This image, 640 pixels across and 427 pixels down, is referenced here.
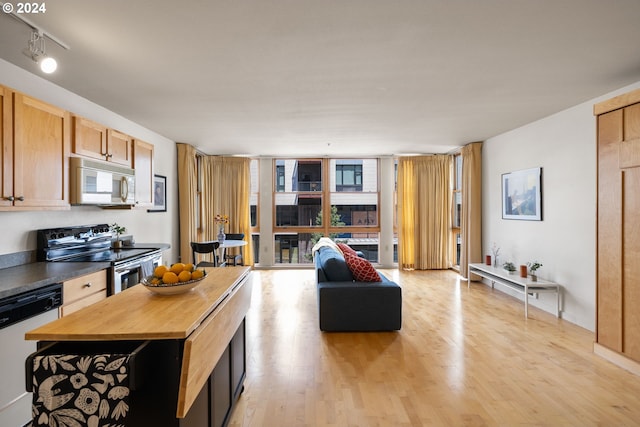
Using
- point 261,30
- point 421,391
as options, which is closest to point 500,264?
Answer: point 421,391

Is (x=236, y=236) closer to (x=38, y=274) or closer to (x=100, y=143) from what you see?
(x=100, y=143)

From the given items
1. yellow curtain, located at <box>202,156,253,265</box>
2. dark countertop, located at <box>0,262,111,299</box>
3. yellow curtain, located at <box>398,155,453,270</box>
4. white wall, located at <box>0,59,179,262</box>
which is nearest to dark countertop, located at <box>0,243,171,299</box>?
dark countertop, located at <box>0,262,111,299</box>

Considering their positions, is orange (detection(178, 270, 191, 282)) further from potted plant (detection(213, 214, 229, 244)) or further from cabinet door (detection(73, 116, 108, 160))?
potted plant (detection(213, 214, 229, 244))

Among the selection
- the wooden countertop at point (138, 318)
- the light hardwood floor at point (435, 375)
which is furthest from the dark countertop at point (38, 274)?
the light hardwood floor at point (435, 375)

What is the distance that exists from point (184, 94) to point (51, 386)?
278cm

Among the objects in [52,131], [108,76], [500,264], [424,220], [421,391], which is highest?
[108,76]

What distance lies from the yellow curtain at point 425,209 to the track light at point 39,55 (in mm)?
5896

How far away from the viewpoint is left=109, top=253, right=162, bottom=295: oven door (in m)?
2.73

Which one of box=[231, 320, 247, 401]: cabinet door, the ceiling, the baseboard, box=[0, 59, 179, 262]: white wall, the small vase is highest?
the ceiling

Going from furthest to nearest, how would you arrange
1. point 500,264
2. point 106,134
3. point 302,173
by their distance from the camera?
point 302,173 < point 500,264 < point 106,134

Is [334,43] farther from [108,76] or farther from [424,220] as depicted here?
[424,220]

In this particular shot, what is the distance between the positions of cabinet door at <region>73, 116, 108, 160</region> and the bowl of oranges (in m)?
1.77

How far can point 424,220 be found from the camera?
271 inches

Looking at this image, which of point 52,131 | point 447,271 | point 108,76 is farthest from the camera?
point 447,271
